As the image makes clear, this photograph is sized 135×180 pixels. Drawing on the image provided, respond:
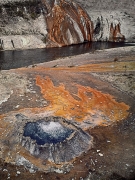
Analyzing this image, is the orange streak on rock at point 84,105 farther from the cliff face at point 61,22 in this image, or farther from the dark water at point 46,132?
the cliff face at point 61,22

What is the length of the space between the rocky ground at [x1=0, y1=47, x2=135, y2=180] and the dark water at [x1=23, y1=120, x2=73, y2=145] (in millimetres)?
271

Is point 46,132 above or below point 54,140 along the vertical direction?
above

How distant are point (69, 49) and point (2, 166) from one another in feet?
92.6

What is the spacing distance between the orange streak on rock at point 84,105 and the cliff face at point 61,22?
19544 millimetres

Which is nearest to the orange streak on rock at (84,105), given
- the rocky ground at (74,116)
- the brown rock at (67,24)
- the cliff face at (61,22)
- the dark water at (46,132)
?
the rocky ground at (74,116)

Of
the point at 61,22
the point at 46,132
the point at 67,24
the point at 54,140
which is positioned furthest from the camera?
the point at 67,24

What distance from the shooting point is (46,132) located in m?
11.9

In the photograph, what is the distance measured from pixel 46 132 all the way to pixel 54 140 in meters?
0.68

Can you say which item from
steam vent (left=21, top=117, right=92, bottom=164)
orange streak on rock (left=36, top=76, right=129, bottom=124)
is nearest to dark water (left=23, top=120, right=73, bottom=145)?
steam vent (left=21, top=117, right=92, bottom=164)

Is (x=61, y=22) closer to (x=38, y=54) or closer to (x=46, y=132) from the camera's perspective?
(x=38, y=54)

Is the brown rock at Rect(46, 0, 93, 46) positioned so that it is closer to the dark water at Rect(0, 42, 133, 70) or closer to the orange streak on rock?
the dark water at Rect(0, 42, 133, 70)

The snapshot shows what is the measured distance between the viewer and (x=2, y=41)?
3522 centimetres

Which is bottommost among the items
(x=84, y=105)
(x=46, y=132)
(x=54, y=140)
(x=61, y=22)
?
(x=84, y=105)

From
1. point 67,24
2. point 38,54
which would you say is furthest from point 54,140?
point 67,24
